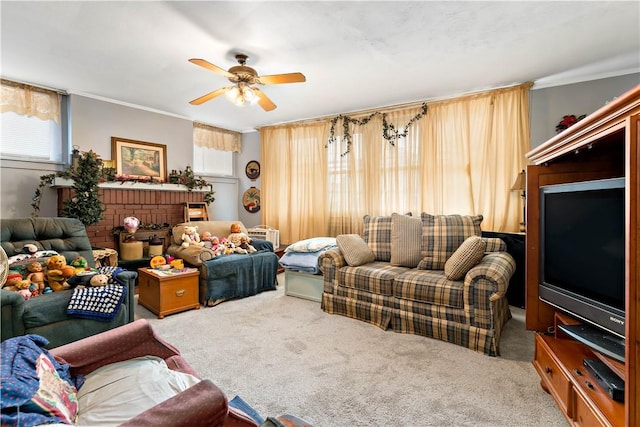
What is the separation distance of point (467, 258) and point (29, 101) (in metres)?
4.94

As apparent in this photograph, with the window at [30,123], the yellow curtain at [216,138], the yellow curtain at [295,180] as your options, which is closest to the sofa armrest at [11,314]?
the window at [30,123]

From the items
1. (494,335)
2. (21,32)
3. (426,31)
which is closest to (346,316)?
(494,335)

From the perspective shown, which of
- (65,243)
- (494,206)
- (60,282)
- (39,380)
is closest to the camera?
(39,380)

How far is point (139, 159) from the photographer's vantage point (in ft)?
14.6

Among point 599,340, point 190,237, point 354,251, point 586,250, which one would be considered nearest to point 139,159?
point 190,237

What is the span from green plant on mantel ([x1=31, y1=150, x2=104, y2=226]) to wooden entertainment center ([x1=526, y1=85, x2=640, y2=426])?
14.3 ft

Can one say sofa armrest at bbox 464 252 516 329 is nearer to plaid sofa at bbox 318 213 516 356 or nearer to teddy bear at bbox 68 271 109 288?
plaid sofa at bbox 318 213 516 356

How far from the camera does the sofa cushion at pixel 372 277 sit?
2.70 meters

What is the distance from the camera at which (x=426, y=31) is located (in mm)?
2457

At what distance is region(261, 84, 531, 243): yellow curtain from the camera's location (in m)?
3.67

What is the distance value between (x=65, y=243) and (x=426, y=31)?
3545 mm

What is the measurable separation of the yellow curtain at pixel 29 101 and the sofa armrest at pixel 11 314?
272 cm

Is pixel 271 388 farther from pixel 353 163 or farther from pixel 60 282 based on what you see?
pixel 353 163

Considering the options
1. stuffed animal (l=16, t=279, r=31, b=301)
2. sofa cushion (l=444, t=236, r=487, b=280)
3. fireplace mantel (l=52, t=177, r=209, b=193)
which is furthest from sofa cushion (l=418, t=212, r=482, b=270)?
fireplace mantel (l=52, t=177, r=209, b=193)
